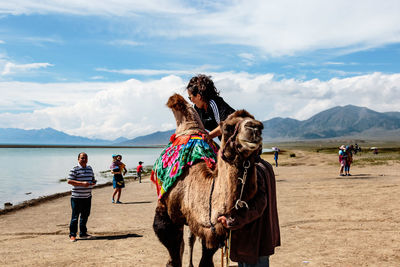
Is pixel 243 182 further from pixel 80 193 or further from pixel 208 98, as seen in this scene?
pixel 80 193

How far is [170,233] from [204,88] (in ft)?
6.22

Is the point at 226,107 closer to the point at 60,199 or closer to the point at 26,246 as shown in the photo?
the point at 26,246

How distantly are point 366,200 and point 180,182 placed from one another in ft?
36.9

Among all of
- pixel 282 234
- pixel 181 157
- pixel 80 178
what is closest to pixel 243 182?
pixel 181 157

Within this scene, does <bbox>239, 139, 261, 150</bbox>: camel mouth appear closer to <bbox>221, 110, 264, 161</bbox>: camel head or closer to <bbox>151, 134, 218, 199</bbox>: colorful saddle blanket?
<bbox>221, 110, 264, 161</bbox>: camel head

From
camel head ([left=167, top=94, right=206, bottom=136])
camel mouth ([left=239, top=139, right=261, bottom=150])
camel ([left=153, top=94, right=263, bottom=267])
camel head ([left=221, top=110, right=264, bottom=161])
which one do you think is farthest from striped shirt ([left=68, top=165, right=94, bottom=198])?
camel mouth ([left=239, top=139, right=261, bottom=150])

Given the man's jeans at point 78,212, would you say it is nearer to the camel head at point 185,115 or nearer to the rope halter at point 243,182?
the camel head at point 185,115

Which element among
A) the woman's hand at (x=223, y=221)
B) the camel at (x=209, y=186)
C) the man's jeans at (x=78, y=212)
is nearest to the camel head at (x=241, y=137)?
the camel at (x=209, y=186)

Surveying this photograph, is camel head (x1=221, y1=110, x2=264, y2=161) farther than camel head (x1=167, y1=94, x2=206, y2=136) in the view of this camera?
No

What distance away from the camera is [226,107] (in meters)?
4.20

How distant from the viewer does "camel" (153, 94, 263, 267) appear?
2771mm

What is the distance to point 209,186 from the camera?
11.4 feet

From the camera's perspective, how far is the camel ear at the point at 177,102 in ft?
15.4

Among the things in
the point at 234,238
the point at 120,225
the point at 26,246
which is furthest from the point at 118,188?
the point at 234,238
